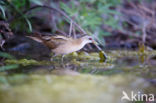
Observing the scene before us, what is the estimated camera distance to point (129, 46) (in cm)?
848

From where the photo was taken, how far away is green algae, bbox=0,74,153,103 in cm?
242

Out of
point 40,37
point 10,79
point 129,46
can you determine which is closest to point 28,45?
point 40,37

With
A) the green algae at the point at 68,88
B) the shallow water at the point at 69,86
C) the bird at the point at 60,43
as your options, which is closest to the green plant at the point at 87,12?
the bird at the point at 60,43

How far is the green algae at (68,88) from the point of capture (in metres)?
2.42

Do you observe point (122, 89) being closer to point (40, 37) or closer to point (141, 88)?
point (141, 88)

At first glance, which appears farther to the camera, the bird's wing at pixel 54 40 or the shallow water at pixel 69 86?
the bird's wing at pixel 54 40

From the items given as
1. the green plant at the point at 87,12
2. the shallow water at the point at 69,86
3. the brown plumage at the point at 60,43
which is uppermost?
the green plant at the point at 87,12

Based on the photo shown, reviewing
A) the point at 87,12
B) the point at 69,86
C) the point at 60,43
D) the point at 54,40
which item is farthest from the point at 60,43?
the point at 87,12

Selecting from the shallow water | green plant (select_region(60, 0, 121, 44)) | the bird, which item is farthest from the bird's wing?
green plant (select_region(60, 0, 121, 44))

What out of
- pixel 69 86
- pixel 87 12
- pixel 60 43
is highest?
pixel 87 12

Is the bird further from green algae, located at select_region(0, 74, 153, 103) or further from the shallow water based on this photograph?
green algae, located at select_region(0, 74, 153, 103)

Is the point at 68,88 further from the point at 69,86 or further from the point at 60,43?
the point at 60,43

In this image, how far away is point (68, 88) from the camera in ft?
9.19

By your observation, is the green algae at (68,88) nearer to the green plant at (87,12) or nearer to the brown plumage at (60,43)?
the brown plumage at (60,43)
